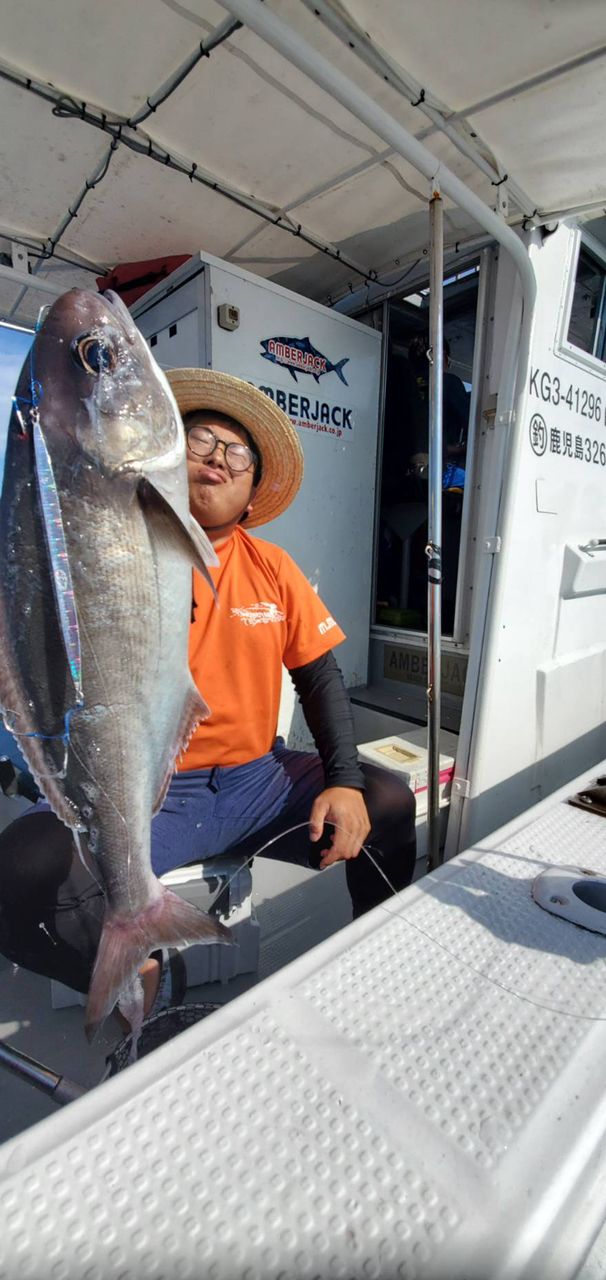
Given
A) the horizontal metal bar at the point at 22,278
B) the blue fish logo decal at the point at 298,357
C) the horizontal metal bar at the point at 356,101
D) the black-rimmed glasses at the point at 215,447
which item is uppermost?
the horizontal metal bar at the point at 22,278

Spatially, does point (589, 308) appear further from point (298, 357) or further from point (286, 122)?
point (286, 122)

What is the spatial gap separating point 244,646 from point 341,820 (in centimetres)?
65

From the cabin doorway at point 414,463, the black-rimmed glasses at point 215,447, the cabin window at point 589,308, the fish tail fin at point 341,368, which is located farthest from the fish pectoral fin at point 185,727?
the fish tail fin at point 341,368

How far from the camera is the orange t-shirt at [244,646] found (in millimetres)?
1956

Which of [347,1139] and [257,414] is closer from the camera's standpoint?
[347,1139]

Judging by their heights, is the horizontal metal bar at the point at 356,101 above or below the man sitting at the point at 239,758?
above

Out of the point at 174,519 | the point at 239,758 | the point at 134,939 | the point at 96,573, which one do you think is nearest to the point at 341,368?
the point at 239,758

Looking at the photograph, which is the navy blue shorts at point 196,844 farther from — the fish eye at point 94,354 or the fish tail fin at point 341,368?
the fish tail fin at point 341,368

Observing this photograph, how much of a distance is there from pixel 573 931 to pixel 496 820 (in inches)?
58.8

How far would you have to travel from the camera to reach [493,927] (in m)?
1.59

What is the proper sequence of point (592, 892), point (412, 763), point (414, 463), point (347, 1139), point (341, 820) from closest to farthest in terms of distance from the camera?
→ point (347, 1139) → point (592, 892) → point (341, 820) → point (412, 763) → point (414, 463)

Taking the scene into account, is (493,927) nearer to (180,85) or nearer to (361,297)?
(180,85)

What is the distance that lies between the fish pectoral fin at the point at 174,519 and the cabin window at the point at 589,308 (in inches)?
110

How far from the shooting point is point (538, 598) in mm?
3021
